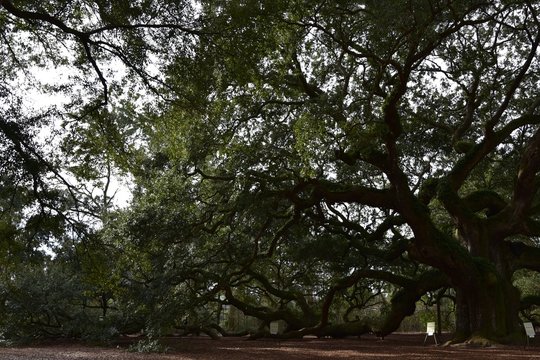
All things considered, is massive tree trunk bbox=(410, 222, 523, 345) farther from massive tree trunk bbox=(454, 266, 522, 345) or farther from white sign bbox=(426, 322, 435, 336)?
white sign bbox=(426, 322, 435, 336)

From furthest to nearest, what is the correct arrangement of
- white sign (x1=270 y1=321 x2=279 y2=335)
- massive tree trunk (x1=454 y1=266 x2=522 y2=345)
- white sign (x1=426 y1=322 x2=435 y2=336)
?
white sign (x1=270 y1=321 x2=279 y2=335) < white sign (x1=426 y1=322 x2=435 y2=336) < massive tree trunk (x1=454 y1=266 x2=522 y2=345)

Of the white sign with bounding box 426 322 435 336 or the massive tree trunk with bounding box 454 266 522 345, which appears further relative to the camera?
the white sign with bounding box 426 322 435 336

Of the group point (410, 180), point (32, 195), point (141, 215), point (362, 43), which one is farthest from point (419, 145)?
point (32, 195)

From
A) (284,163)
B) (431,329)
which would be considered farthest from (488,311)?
(284,163)

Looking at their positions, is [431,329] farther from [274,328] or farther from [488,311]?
[274,328]

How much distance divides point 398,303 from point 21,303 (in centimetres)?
1027

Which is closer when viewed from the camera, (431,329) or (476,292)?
(476,292)

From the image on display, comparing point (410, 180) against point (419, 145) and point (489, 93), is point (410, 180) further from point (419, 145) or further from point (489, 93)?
point (489, 93)

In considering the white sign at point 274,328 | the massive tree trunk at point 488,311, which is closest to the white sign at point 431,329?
the massive tree trunk at point 488,311

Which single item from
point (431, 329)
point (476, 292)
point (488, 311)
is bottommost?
point (431, 329)

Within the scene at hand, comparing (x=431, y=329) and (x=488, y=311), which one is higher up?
(x=488, y=311)

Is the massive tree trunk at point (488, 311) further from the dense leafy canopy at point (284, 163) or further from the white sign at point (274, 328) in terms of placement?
the white sign at point (274, 328)

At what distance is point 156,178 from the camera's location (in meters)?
11.7

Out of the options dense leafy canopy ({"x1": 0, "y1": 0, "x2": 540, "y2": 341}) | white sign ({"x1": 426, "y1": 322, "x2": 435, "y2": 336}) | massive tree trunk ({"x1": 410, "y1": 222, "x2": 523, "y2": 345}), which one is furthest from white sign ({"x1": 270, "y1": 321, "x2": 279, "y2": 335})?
massive tree trunk ({"x1": 410, "y1": 222, "x2": 523, "y2": 345})
